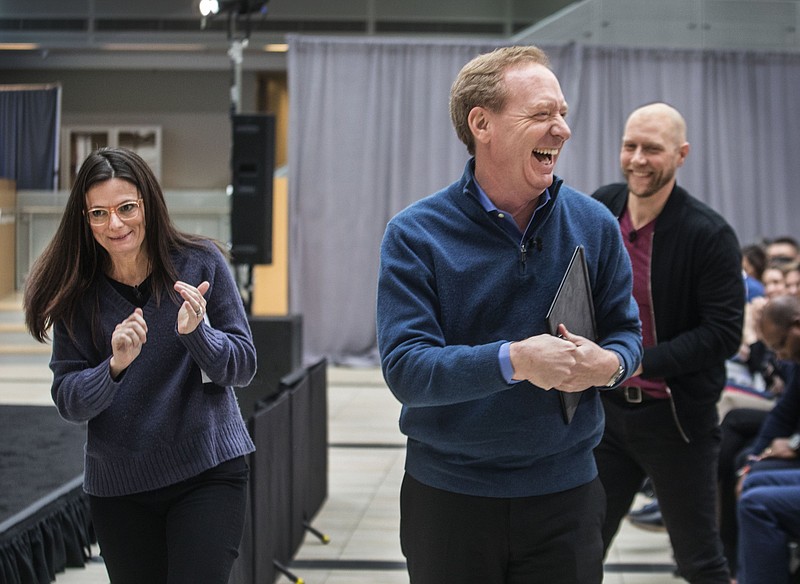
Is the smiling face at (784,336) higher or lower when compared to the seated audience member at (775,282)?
lower

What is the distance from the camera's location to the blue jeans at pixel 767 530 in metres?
3.14

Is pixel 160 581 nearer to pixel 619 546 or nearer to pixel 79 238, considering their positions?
pixel 79 238

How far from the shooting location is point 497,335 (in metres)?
1.75

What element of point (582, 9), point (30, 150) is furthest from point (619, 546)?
point (582, 9)

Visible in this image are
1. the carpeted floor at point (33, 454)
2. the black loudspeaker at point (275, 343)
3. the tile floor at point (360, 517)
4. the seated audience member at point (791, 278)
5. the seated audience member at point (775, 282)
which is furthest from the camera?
the black loudspeaker at point (275, 343)

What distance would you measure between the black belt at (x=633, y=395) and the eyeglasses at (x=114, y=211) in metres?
1.32

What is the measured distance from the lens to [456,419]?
176 cm

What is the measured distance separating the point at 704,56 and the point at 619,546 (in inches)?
263

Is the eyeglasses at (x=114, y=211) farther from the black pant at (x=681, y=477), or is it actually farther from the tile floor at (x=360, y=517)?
the tile floor at (x=360, y=517)

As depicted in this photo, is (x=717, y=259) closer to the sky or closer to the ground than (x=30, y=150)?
closer to the ground

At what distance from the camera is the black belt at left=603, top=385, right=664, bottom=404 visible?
271cm

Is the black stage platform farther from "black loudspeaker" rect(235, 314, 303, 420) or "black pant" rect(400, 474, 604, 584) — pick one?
"black pant" rect(400, 474, 604, 584)

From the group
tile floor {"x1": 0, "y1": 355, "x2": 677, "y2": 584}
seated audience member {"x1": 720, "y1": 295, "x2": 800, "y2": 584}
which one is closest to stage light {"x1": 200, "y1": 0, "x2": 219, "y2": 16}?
tile floor {"x1": 0, "y1": 355, "x2": 677, "y2": 584}

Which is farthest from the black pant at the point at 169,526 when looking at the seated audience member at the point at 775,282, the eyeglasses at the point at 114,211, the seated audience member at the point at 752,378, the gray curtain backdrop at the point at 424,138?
the gray curtain backdrop at the point at 424,138
